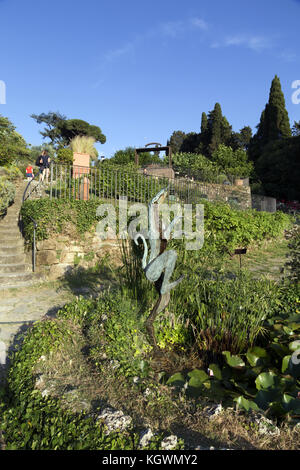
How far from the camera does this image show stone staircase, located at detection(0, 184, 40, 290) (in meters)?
5.44

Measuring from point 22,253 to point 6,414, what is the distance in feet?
15.5

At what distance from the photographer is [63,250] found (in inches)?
240

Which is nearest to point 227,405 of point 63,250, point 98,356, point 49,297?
point 98,356

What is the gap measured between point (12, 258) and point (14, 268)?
0.34 metres

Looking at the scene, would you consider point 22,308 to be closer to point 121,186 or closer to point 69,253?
point 69,253

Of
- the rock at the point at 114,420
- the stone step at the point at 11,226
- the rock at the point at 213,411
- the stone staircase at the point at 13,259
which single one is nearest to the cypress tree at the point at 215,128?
the stone step at the point at 11,226

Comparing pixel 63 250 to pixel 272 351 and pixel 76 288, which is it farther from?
pixel 272 351

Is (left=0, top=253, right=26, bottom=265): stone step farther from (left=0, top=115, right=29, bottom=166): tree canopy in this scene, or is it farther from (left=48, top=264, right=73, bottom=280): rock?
(left=0, top=115, right=29, bottom=166): tree canopy

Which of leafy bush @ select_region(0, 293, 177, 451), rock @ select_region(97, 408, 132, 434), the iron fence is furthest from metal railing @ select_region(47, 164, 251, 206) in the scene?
rock @ select_region(97, 408, 132, 434)

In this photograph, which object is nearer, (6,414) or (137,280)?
(6,414)

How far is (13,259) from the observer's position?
6.03 meters

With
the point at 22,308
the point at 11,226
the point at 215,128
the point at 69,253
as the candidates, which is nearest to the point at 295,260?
the point at 22,308

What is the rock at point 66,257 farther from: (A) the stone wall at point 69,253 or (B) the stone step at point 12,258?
(B) the stone step at point 12,258

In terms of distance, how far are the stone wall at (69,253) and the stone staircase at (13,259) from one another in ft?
0.74
